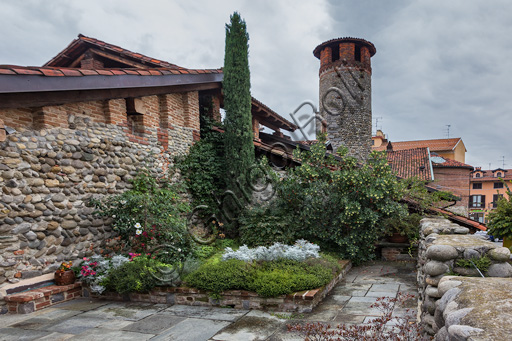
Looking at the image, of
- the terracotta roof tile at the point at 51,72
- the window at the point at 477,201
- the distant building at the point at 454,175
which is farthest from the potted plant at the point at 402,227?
the window at the point at 477,201

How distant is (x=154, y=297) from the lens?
481cm

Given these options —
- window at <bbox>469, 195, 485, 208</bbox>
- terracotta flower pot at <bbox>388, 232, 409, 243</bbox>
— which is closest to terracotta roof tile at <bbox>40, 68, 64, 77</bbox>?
terracotta flower pot at <bbox>388, 232, 409, 243</bbox>

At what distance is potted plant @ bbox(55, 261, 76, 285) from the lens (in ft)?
15.9

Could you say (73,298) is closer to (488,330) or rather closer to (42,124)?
(42,124)

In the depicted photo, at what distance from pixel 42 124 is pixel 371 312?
559 cm

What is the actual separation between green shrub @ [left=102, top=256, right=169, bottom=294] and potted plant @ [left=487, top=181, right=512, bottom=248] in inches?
243

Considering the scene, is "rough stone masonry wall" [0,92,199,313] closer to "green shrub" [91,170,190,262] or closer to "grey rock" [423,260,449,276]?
"green shrub" [91,170,190,262]

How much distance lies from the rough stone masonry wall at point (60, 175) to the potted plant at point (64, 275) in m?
0.15

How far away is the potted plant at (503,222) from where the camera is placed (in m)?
5.77

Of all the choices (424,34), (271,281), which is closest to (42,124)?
(271,281)

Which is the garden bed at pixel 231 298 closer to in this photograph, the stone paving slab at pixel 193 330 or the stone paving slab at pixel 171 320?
the stone paving slab at pixel 171 320

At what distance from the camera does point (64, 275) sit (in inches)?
192

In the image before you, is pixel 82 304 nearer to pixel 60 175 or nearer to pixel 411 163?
pixel 60 175

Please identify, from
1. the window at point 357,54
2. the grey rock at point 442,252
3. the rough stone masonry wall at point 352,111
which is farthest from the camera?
the window at point 357,54
